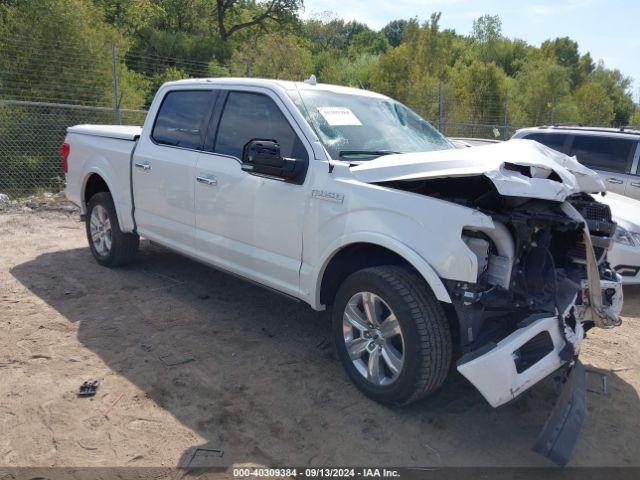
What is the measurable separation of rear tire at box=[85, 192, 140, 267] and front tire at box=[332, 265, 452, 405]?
3.16m

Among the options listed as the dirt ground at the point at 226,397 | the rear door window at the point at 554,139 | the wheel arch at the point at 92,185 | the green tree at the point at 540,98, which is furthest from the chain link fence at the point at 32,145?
the green tree at the point at 540,98

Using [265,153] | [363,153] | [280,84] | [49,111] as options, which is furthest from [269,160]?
[49,111]

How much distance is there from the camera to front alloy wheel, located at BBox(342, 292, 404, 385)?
3.49 meters

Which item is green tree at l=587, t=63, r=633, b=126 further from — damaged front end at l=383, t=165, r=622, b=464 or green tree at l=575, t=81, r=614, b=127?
damaged front end at l=383, t=165, r=622, b=464

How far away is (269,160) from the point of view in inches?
151

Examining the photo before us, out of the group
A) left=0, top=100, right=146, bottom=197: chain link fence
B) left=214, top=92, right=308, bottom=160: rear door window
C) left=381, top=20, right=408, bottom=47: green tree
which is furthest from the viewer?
left=381, top=20, right=408, bottom=47: green tree

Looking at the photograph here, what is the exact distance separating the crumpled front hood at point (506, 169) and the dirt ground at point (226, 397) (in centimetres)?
145

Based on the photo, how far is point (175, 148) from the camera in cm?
515

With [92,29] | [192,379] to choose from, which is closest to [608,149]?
[192,379]

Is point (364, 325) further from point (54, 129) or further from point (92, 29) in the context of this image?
point (92, 29)

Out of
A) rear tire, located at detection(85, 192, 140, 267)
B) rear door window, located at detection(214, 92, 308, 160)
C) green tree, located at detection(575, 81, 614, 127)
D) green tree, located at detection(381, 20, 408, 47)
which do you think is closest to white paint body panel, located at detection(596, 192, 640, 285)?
rear door window, located at detection(214, 92, 308, 160)

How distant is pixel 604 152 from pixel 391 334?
671cm

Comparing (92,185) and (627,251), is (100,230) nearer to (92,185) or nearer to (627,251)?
Result: (92,185)

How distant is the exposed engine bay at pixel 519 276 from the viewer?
3.21 m
